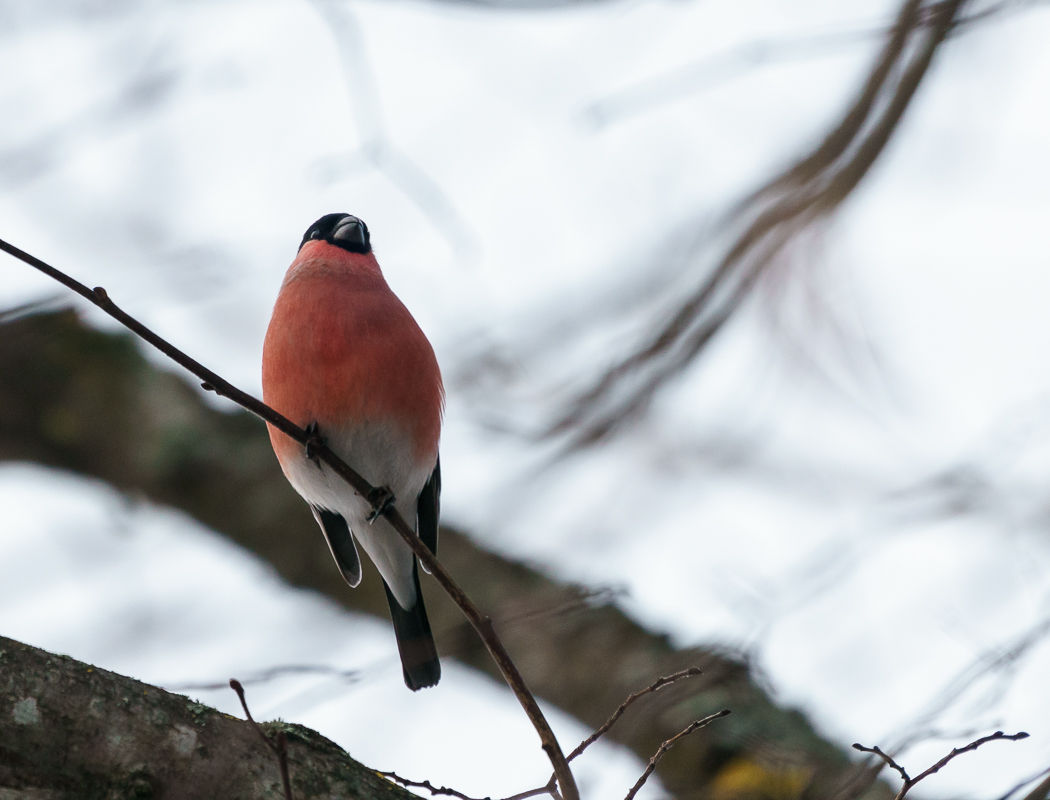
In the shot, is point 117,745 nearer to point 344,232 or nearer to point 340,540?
point 340,540

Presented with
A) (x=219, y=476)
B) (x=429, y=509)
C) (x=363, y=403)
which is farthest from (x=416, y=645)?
(x=219, y=476)

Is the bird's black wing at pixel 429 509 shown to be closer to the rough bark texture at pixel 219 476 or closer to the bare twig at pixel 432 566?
the rough bark texture at pixel 219 476

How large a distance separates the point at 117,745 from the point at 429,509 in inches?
82.2

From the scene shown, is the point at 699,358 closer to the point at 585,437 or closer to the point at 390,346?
the point at 585,437

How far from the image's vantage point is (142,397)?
4.62 m

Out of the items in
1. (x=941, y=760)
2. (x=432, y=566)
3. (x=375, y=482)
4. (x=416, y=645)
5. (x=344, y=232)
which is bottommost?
(x=941, y=760)

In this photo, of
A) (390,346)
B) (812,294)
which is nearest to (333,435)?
(390,346)

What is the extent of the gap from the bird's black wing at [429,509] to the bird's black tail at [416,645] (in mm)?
136

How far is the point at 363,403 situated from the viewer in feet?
10.2

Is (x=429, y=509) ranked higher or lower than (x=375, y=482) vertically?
higher

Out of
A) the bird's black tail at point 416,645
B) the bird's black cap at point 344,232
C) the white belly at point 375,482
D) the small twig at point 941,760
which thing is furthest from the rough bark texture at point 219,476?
the small twig at point 941,760

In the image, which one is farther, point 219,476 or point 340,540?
point 219,476

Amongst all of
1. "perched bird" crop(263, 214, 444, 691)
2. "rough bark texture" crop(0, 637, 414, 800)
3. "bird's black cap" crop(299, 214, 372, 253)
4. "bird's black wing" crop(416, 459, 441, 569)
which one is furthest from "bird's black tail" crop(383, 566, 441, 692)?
"rough bark texture" crop(0, 637, 414, 800)

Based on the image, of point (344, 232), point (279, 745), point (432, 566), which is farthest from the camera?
point (344, 232)
